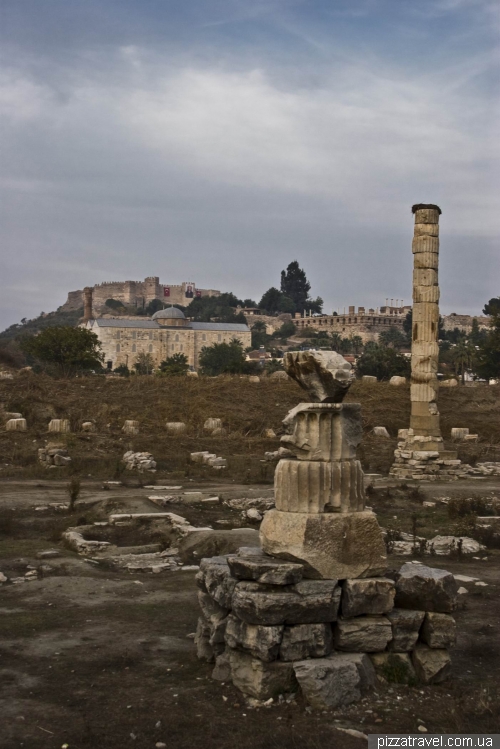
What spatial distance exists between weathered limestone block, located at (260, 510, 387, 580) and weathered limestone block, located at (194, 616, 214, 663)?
0.77 metres

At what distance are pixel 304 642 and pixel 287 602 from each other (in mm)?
305

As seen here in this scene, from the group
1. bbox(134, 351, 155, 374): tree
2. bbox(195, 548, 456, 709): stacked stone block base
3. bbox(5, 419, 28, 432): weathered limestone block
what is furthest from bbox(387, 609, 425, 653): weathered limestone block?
bbox(134, 351, 155, 374): tree

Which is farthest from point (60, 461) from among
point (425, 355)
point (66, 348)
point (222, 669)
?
point (66, 348)

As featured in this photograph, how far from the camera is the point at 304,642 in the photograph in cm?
585

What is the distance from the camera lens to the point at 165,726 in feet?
17.4

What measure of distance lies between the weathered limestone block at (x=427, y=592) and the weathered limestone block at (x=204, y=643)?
4.84ft

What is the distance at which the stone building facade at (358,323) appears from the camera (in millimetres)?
137000

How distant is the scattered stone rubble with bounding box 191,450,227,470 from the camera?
21375mm

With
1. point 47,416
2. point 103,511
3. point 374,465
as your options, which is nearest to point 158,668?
point 103,511

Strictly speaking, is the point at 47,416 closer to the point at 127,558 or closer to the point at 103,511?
the point at 103,511

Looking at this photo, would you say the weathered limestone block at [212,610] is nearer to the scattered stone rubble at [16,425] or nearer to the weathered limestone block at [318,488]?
the weathered limestone block at [318,488]

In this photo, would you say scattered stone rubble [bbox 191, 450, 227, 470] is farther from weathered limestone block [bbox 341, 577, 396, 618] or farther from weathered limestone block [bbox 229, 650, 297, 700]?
weathered limestone block [bbox 229, 650, 297, 700]

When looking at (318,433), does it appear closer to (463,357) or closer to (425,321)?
(425,321)

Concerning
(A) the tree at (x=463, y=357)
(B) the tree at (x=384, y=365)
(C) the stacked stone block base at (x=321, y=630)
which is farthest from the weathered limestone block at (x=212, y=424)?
(A) the tree at (x=463, y=357)
